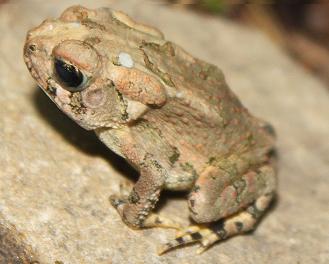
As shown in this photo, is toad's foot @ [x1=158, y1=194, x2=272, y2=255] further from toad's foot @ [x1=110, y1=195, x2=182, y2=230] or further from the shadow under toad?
the shadow under toad

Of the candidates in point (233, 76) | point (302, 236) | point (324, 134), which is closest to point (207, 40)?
point (233, 76)

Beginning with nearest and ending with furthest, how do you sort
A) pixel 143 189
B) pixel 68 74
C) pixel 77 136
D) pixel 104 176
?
1. pixel 68 74
2. pixel 143 189
3. pixel 104 176
4. pixel 77 136

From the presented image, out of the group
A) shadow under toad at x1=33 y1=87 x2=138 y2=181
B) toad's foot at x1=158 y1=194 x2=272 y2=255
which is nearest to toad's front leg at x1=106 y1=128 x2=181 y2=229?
toad's foot at x1=158 y1=194 x2=272 y2=255

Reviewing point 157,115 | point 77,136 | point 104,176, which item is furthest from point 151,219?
point 77,136

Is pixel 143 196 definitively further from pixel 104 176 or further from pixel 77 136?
pixel 77 136

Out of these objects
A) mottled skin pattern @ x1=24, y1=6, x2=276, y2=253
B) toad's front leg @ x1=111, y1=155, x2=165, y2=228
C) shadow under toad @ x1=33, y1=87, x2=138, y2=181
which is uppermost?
mottled skin pattern @ x1=24, y1=6, x2=276, y2=253

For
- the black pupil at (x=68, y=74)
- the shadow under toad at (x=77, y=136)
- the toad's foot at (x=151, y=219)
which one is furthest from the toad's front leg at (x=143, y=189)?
the black pupil at (x=68, y=74)
